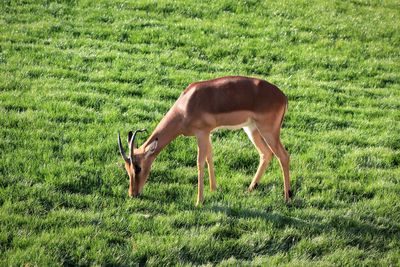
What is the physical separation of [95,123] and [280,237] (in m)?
4.46

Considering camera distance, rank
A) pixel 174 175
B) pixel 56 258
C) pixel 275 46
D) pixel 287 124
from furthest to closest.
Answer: pixel 275 46
pixel 287 124
pixel 174 175
pixel 56 258

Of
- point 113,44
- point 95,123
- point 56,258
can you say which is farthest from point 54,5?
point 56,258

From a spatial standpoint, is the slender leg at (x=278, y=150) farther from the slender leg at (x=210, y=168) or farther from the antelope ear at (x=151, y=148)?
the antelope ear at (x=151, y=148)

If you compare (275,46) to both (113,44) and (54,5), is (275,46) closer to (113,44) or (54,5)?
(113,44)

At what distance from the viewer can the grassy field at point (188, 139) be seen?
25.1ft

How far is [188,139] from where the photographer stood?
10828 mm

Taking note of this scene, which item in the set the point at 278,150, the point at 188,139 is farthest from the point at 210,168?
the point at 188,139

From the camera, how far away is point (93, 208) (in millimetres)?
8242

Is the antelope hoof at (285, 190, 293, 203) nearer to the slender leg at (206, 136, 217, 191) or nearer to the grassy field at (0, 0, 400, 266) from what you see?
the grassy field at (0, 0, 400, 266)

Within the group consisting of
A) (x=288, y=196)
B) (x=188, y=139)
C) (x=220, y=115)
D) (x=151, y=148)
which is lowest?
(x=288, y=196)

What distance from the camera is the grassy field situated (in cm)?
766

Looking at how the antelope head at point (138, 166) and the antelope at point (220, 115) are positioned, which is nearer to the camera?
the antelope head at point (138, 166)

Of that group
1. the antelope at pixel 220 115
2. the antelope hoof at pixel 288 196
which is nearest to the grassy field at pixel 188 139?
the antelope hoof at pixel 288 196

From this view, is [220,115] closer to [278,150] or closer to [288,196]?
[278,150]
